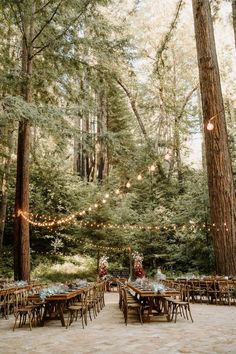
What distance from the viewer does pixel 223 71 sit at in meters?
23.9

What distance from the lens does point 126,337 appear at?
21.0ft

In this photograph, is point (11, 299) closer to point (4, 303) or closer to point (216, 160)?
point (4, 303)

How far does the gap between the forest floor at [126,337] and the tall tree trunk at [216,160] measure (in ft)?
10.0

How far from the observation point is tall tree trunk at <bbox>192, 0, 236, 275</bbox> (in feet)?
37.1

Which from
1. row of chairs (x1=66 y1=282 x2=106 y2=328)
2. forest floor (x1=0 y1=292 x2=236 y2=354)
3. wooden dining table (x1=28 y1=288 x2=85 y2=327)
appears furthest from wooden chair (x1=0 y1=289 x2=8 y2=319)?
row of chairs (x1=66 y1=282 x2=106 y2=328)

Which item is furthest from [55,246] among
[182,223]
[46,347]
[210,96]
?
[46,347]

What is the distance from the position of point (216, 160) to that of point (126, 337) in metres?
6.78

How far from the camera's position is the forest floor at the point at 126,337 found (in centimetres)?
543

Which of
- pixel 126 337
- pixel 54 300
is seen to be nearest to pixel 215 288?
pixel 54 300

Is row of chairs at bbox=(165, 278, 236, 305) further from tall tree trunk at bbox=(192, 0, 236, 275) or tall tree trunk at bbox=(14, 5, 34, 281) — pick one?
tall tree trunk at bbox=(14, 5, 34, 281)

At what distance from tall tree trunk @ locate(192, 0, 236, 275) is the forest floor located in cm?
305

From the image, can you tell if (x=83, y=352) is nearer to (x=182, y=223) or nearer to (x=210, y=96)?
(x=210, y=96)

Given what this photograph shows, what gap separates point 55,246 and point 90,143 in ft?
27.3

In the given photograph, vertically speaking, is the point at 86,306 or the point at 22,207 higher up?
the point at 22,207
